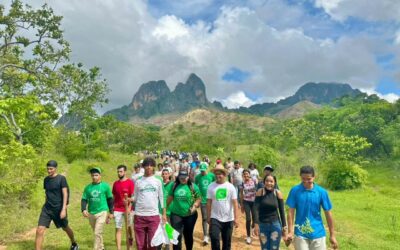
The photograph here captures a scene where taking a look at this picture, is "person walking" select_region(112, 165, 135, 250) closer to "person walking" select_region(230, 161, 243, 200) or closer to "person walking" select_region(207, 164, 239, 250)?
"person walking" select_region(207, 164, 239, 250)

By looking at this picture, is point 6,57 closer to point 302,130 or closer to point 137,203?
point 137,203

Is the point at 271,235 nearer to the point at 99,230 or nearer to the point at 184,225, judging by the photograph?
the point at 184,225

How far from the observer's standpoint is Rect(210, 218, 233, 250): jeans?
21.0 feet

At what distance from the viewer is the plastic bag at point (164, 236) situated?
609 cm

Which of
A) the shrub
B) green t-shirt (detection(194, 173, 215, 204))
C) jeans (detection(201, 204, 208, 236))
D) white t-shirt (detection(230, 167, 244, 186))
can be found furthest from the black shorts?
the shrub

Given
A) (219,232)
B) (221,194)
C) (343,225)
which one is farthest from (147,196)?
(343,225)

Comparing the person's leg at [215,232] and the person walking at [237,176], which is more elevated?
the person walking at [237,176]

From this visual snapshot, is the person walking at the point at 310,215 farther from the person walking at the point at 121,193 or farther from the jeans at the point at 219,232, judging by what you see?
the person walking at the point at 121,193

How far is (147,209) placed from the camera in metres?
6.18

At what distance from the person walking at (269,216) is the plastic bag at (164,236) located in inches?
52.7

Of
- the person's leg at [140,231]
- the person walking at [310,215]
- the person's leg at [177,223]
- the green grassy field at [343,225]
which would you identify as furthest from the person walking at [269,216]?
the green grassy field at [343,225]

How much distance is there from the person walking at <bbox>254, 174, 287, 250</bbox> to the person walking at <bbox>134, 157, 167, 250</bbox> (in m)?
1.66

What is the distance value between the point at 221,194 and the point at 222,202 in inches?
5.3

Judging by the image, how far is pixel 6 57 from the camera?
15820 millimetres
